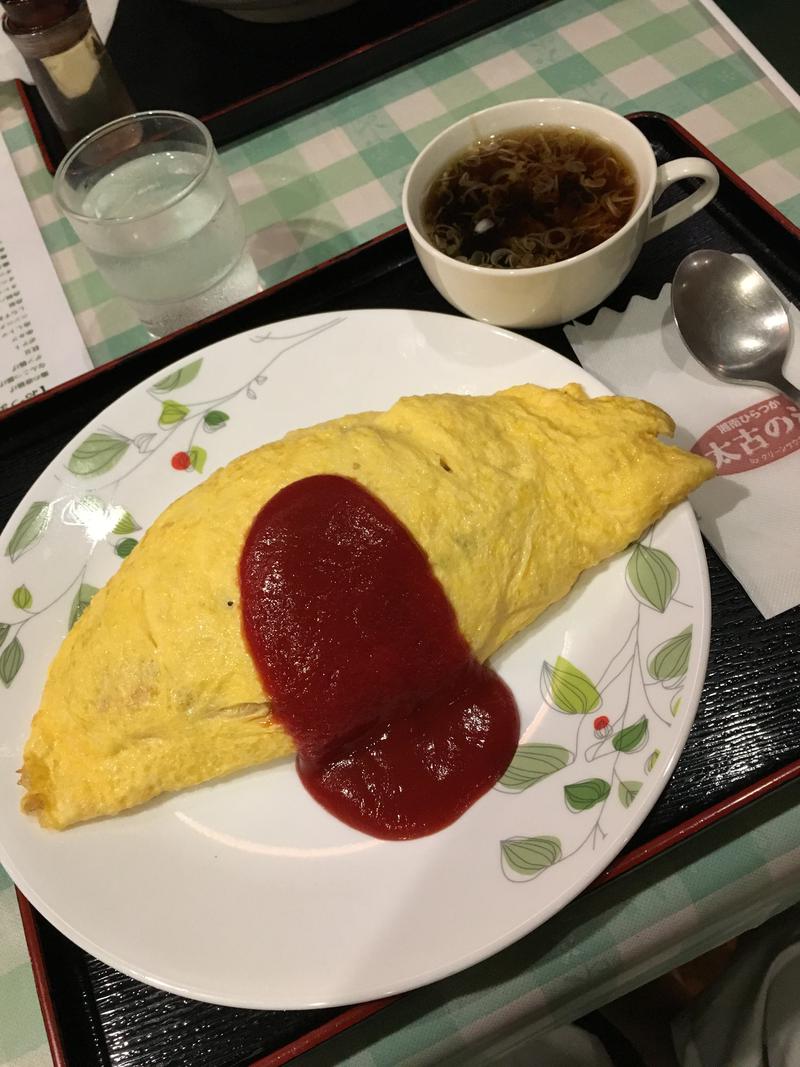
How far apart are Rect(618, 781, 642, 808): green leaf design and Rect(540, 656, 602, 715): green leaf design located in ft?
0.49

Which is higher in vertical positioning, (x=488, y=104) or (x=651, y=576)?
(x=488, y=104)

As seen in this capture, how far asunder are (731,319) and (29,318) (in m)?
1.97

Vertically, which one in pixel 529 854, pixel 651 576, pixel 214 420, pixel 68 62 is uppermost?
pixel 68 62

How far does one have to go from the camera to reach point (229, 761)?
4.25ft

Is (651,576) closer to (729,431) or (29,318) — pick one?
(729,431)

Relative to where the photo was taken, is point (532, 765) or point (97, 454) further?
point (97, 454)

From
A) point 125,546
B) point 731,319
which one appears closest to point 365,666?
point 125,546

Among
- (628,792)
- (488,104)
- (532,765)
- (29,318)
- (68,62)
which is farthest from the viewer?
(488,104)

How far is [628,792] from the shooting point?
44.9 inches

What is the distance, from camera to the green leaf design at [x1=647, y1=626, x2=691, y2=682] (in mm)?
1214

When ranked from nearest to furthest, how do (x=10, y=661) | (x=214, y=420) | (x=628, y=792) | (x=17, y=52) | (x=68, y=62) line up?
(x=628, y=792) → (x=10, y=661) → (x=214, y=420) → (x=68, y=62) → (x=17, y=52)

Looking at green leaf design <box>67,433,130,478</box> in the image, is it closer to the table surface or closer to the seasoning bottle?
the table surface

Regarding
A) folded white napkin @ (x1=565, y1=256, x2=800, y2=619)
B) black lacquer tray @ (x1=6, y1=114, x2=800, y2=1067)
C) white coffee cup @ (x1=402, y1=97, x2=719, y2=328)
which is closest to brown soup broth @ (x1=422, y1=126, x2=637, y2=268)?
white coffee cup @ (x1=402, y1=97, x2=719, y2=328)

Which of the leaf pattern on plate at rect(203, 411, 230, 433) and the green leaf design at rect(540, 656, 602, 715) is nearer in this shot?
the green leaf design at rect(540, 656, 602, 715)
